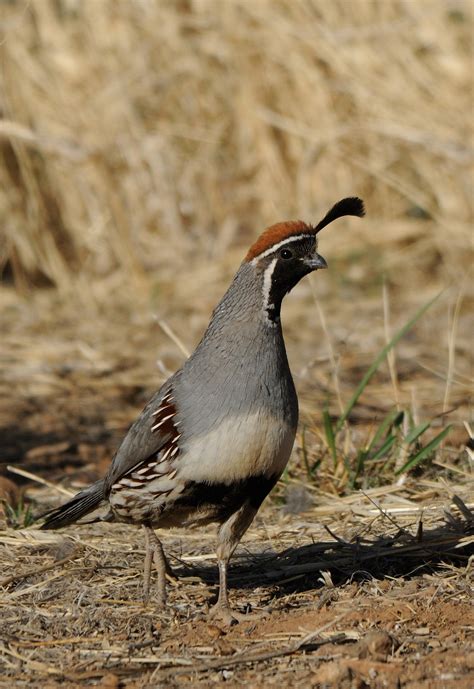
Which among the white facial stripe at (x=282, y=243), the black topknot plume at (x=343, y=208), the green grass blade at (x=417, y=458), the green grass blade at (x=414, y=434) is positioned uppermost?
the black topknot plume at (x=343, y=208)

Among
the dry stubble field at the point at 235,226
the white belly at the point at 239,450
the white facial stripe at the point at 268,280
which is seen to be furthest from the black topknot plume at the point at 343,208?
the dry stubble field at the point at 235,226

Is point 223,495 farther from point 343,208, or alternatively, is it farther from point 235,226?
point 235,226

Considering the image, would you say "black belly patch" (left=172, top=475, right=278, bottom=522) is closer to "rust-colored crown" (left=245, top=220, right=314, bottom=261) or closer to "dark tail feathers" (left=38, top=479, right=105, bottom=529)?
"dark tail feathers" (left=38, top=479, right=105, bottom=529)

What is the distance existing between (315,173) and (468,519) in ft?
17.8

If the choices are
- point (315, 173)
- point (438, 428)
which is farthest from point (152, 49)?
point (438, 428)

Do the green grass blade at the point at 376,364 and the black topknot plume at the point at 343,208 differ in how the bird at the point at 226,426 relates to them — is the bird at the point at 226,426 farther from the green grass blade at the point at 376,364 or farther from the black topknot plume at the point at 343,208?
the green grass blade at the point at 376,364

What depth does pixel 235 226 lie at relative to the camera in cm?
962

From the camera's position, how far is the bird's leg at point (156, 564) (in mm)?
3760

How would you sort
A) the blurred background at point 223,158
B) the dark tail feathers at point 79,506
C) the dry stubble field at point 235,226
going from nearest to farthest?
1. the dark tail feathers at point 79,506
2. the dry stubble field at point 235,226
3. the blurred background at point 223,158

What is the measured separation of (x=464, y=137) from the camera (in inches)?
320

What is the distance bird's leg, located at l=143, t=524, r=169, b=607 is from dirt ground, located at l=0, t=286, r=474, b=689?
0.06m

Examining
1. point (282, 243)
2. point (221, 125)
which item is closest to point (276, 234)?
point (282, 243)

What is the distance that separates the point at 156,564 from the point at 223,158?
6.07 m

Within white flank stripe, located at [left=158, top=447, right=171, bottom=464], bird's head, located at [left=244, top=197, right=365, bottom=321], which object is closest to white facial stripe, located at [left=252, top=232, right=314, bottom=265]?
bird's head, located at [left=244, top=197, right=365, bottom=321]
